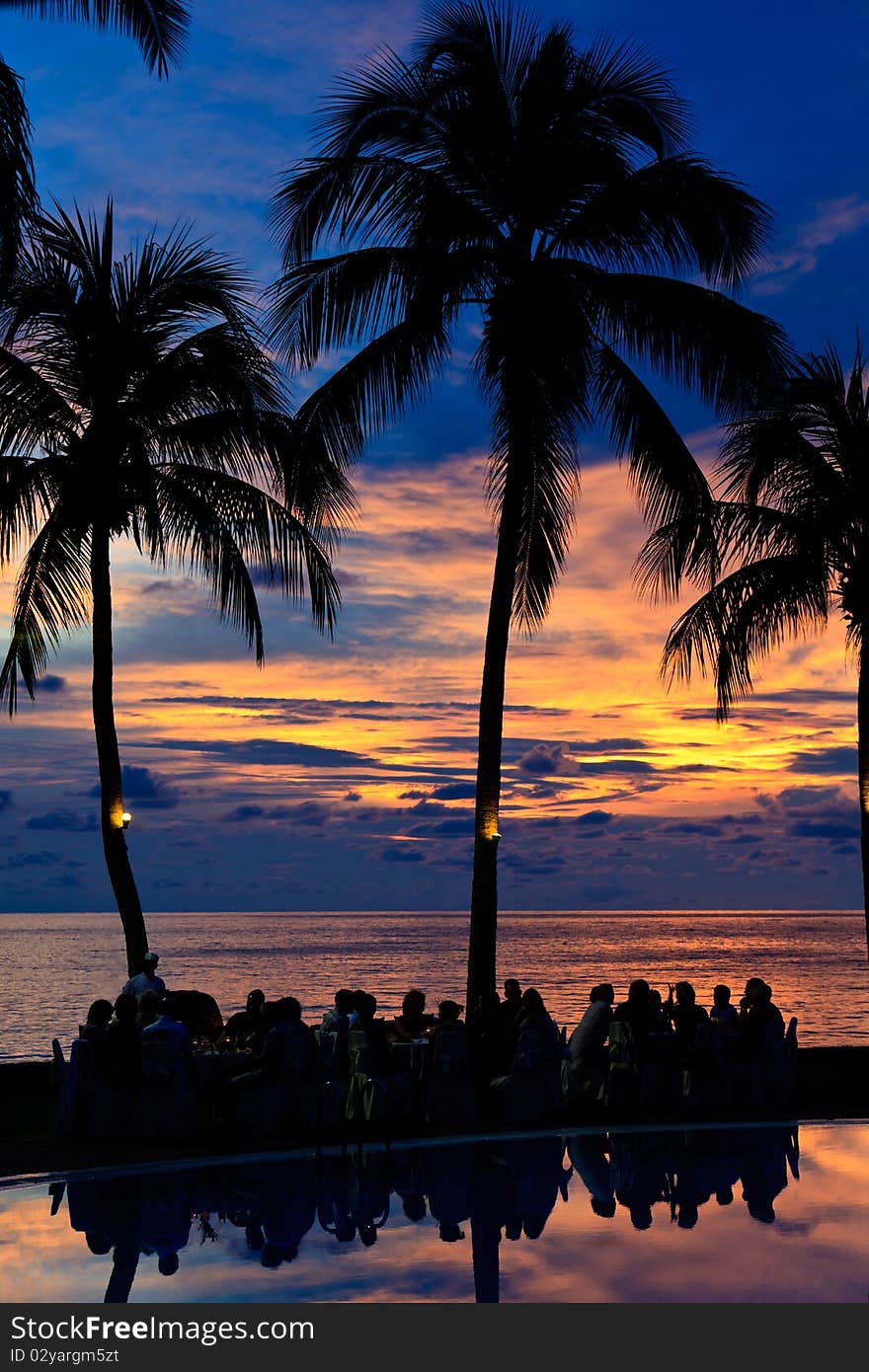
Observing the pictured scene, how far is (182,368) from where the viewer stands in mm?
18953

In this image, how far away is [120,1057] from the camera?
12.3 meters

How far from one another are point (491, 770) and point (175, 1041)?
673cm

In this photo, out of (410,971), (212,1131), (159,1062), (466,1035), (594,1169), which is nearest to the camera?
(594,1169)

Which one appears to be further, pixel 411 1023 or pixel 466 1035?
pixel 411 1023

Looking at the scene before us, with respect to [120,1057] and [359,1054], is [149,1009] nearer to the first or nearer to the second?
[120,1057]

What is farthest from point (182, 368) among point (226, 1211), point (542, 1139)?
point (226, 1211)

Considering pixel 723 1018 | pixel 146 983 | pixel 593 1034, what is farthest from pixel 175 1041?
pixel 723 1018

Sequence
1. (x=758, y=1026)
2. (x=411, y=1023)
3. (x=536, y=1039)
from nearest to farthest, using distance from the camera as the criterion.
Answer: (x=536, y=1039)
(x=411, y=1023)
(x=758, y=1026)

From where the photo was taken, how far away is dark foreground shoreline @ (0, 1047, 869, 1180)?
11414mm

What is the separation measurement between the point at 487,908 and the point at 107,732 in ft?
17.9

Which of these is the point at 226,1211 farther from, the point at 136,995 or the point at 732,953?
the point at 732,953

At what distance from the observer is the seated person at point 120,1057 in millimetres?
12250

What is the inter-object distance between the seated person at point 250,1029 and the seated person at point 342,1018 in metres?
0.62

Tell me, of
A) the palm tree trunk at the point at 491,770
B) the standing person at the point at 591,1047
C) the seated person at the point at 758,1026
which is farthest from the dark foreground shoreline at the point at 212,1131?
the palm tree trunk at the point at 491,770
